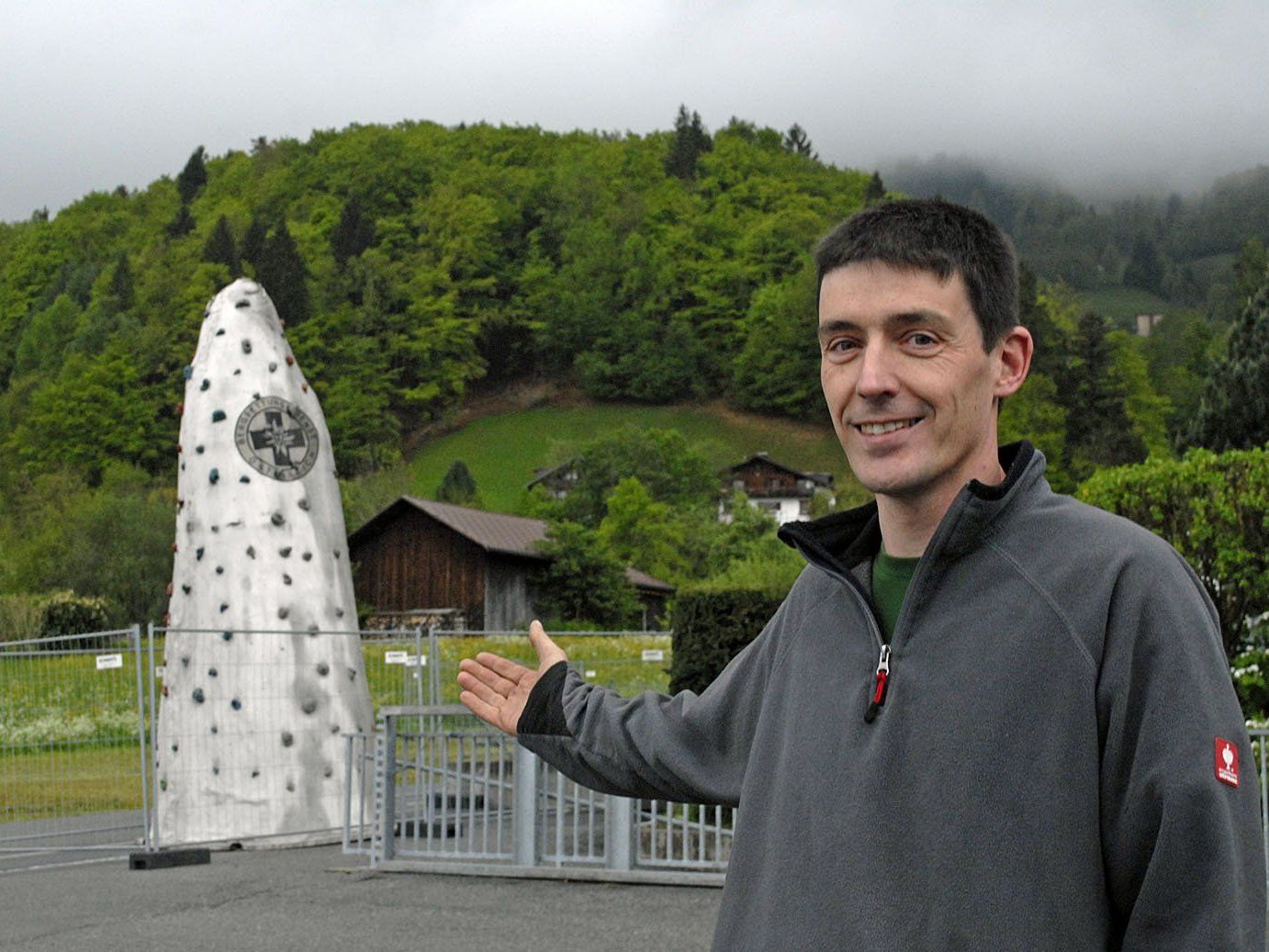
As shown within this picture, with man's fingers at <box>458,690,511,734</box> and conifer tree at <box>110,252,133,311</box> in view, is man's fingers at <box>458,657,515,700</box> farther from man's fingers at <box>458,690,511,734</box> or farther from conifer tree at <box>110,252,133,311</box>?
conifer tree at <box>110,252,133,311</box>

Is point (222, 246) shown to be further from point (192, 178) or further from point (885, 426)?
point (885, 426)

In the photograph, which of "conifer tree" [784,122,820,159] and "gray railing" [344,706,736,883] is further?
"conifer tree" [784,122,820,159]

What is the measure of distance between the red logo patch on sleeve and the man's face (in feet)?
1.70

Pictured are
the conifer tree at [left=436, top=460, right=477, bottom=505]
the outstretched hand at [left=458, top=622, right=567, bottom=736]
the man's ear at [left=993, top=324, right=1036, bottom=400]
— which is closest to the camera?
the man's ear at [left=993, top=324, right=1036, bottom=400]

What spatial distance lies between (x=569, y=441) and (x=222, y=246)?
28.2m

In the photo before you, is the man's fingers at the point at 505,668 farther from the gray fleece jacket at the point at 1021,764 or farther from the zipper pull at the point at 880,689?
the zipper pull at the point at 880,689

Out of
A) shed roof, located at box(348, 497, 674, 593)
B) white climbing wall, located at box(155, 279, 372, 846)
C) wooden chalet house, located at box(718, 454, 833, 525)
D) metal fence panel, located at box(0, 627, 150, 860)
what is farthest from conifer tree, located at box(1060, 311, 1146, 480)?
metal fence panel, located at box(0, 627, 150, 860)

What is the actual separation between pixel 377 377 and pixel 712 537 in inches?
1995

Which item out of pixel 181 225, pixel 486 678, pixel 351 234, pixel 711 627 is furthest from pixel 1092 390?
pixel 486 678

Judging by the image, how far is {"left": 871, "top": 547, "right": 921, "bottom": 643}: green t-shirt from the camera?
2.42 metres

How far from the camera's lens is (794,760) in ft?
7.80

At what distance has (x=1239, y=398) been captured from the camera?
3672 cm

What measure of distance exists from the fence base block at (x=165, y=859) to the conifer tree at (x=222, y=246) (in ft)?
352

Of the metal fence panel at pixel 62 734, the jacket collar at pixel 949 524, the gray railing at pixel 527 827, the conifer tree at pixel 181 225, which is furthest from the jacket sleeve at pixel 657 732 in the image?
the conifer tree at pixel 181 225
